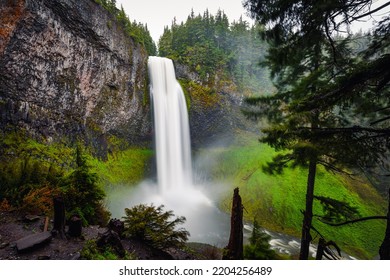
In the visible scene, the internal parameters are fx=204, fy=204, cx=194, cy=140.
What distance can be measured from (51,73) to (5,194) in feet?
36.7

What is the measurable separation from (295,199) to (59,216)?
56.4ft

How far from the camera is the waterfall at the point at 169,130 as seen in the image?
2247 centimetres

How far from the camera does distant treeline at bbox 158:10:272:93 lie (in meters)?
28.8

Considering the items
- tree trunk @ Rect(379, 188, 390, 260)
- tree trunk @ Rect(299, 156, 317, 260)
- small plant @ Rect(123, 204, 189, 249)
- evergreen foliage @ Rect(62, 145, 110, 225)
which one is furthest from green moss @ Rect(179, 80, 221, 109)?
tree trunk @ Rect(379, 188, 390, 260)

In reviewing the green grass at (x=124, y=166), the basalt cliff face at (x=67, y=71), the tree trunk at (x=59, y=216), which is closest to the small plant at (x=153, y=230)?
the tree trunk at (x=59, y=216)

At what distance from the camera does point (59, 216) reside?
4.93 metres

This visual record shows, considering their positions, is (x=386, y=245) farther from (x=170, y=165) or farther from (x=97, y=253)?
(x=170, y=165)

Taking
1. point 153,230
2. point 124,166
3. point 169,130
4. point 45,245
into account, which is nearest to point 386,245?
point 153,230

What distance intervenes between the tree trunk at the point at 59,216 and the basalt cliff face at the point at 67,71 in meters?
11.4

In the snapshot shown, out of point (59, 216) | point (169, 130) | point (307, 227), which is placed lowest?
point (307, 227)

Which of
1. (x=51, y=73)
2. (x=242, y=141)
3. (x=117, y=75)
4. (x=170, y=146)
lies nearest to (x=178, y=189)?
(x=170, y=146)

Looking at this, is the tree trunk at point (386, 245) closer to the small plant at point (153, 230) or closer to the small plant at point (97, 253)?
the small plant at point (153, 230)

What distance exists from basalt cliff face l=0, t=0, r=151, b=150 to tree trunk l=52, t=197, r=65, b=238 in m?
11.4

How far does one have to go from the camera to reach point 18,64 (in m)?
12.3
